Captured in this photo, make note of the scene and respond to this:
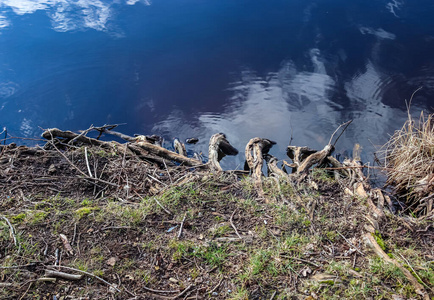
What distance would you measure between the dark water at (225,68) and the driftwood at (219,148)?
0.17 m

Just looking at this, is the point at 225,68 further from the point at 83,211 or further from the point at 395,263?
the point at 395,263

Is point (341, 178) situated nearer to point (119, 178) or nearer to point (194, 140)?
point (194, 140)

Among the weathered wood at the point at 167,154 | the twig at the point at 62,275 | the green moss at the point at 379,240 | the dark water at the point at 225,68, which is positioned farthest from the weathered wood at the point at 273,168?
the twig at the point at 62,275

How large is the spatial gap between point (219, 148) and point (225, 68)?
98.9 inches

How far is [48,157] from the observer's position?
412 centimetres

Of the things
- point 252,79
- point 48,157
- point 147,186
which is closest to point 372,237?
point 147,186

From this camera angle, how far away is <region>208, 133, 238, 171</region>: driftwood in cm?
452

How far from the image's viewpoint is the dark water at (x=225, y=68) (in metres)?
5.68

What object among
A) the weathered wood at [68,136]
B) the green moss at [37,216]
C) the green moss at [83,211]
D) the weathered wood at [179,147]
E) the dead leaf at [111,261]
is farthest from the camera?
the weathered wood at [179,147]

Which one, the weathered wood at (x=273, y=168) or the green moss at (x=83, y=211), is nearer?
the green moss at (x=83, y=211)

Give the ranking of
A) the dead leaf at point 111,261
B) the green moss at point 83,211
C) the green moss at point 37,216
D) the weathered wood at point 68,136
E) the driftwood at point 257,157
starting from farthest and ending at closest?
the weathered wood at point 68,136 < the driftwood at point 257,157 < the green moss at point 83,211 < the green moss at point 37,216 < the dead leaf at point 111,261

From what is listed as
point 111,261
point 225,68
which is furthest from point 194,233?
point 225,68

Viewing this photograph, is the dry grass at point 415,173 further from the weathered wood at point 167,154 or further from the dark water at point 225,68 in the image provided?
the weathered wood at point 167,154

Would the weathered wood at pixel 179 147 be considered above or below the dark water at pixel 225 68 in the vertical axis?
below
